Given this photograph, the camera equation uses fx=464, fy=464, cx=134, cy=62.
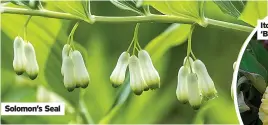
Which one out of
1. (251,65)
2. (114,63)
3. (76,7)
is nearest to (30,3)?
(76,7)

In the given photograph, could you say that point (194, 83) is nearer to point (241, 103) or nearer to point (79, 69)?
point (241, 103)

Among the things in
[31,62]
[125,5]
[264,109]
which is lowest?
[264,109]

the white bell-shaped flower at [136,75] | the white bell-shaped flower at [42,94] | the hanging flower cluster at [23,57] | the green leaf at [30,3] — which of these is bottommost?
the white bell-shaped flower at [42,94]

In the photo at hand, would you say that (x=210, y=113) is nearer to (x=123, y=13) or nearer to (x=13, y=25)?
(x=123, y=13)

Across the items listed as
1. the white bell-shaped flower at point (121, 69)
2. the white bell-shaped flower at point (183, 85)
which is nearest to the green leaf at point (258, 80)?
the white bell-shaped flower at point (183, 85)

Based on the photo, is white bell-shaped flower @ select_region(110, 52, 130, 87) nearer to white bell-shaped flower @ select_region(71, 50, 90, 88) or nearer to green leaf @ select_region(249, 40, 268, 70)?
white bell-shaped flower @ select_region(71, 50, 90, 88)

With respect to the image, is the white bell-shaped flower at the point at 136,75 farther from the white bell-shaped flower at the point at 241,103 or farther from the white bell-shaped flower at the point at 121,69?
the white bell-shaped flower at the point at 241,103

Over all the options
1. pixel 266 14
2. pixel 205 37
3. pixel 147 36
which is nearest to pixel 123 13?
pixel 147 36
